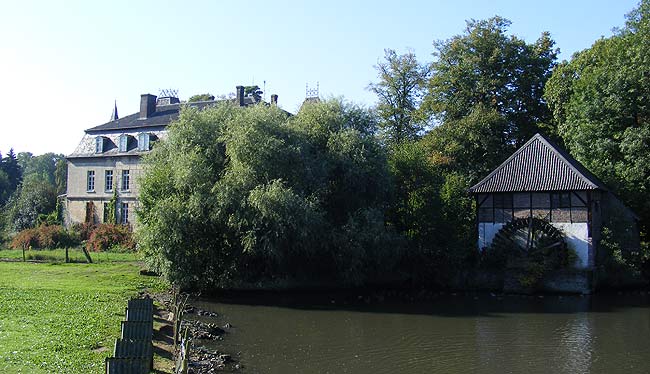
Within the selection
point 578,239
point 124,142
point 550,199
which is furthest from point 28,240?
point 578,239

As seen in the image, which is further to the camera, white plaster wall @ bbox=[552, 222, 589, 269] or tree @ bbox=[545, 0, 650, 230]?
tree @ bbox=[545, 0, 650, 230]

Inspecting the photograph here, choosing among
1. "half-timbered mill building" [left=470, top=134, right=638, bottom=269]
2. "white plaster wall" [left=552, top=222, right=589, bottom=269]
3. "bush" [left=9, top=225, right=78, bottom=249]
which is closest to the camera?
"white plaster wall" [left=552, top=222, right=589, bottom=269]

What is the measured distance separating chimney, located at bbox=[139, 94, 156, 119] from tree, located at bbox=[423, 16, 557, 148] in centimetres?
1955

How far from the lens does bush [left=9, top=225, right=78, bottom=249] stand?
120 ft

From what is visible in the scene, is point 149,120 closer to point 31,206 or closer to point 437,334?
point 31,206

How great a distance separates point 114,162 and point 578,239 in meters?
30.5

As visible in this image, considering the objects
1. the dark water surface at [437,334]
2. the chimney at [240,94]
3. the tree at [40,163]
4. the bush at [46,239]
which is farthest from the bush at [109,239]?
the tree at [40,163]

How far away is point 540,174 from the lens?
30.8 m

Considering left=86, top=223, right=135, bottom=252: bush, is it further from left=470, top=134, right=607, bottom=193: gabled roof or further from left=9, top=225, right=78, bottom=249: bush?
left=470, top=134, right=607, bottom=193: gabled roof

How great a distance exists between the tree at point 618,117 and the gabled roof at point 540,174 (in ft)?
6.58

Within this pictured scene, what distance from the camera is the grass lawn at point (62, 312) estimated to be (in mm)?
12062

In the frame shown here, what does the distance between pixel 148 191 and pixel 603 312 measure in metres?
19.2

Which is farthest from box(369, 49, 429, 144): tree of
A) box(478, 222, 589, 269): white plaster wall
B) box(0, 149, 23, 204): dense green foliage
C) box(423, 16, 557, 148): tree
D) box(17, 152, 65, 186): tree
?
box(17, 152, 65, 186): tree

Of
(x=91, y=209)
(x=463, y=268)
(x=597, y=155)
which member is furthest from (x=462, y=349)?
(x=91, y=209)
